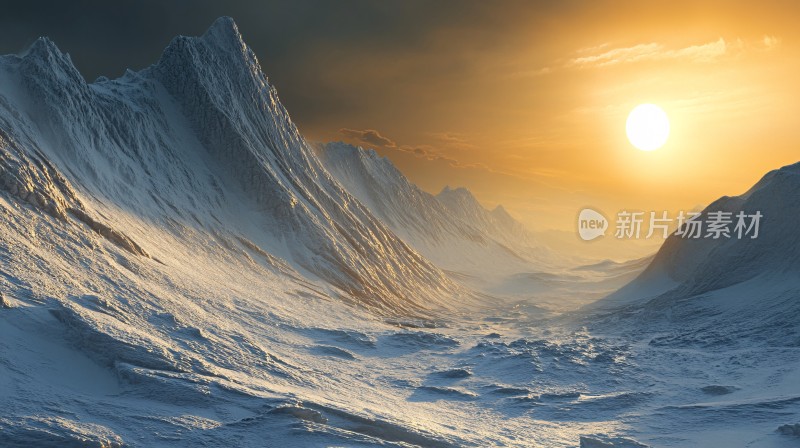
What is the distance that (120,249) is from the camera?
1348 inches

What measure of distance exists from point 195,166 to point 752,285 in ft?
185

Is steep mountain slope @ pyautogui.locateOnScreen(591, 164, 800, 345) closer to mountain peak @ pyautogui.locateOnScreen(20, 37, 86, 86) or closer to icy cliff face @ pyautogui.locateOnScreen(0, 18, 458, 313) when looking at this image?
icy cliff face @ pyautogui.locateOnScreen(0, 18, 458, 313)

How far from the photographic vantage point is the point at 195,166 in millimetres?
61500

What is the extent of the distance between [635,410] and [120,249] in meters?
30.6

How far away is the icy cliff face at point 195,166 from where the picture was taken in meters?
40.2

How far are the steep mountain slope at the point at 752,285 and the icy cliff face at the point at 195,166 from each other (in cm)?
2733

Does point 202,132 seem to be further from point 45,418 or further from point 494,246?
point 494,246

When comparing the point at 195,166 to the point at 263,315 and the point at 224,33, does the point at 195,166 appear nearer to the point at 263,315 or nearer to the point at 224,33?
the point at 224,33

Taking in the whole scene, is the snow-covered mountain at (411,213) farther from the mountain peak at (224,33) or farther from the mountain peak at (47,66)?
the mountain peak at (47,66)

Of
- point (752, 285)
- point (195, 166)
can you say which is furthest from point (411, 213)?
point (752, 285)

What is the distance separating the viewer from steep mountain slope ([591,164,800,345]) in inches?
1554

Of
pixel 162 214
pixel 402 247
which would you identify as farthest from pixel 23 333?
pixel 402 247

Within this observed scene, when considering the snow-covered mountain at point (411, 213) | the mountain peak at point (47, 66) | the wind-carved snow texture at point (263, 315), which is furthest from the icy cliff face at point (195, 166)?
the snow-covered mountain at point (411, 213)

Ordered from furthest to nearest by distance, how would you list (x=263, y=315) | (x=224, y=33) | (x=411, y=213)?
1. (x=411, y=213)
2. (x=224, y=33)
3. (x=263, y=315)
